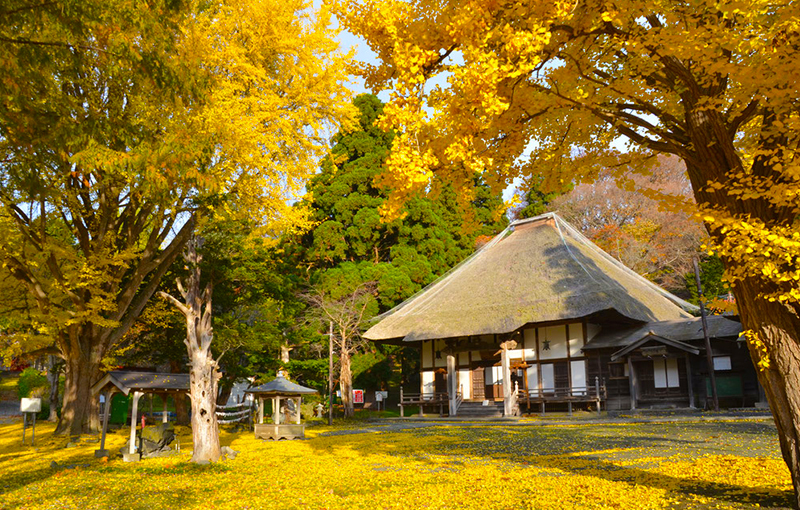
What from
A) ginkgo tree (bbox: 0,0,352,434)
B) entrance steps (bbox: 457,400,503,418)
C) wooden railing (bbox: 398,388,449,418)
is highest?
ginkgo tree (bbox: 0,0,352,434)

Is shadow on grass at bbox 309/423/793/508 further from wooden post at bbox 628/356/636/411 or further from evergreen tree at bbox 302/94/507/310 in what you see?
evergreen tree at bbox 302/94/507/310

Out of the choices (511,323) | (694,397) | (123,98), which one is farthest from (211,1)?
(694,397)

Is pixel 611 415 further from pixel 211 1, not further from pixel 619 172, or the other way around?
pixel 211 1

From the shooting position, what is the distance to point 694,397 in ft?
83.9

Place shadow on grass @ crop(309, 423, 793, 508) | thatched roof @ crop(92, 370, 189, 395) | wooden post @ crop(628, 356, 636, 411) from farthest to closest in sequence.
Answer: wooden post @ crop(628, 356, 636, 411) < thatched roof @ crop(92, 370, 189, 395) < shadow on grass @ crop(309, 423, 793, 508)

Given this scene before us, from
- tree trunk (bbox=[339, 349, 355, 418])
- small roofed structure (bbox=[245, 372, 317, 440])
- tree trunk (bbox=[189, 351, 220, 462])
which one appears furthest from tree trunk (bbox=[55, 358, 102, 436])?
tree trunk (bbox=[339, 349, 355, 418])

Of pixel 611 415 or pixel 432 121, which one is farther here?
pixel 611 415

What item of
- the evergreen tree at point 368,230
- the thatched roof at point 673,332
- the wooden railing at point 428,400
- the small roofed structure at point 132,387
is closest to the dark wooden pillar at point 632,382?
the thatched roof at point 673,332

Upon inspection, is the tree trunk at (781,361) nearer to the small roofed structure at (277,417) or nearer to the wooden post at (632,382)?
the small roofed structure at (277,417)

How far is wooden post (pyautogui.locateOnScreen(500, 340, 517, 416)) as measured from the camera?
27203 mm

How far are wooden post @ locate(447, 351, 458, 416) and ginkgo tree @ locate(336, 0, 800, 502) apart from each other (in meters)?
22.2

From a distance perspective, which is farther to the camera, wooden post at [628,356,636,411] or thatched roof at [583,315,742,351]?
wooden post at [628,356,636,411]

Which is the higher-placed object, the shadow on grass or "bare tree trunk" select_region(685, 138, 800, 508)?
"bare tree trunk" select_region(685, 138, 800, 508)

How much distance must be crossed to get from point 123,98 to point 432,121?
1293cm
